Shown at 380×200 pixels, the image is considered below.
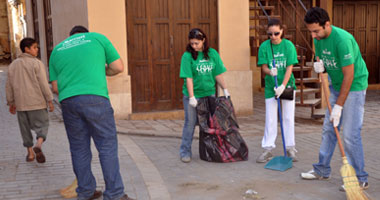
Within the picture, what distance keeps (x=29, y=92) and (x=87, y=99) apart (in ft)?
6.62

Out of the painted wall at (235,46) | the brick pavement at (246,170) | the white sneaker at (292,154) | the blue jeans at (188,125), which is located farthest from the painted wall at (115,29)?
the white sneaker at (292,154)

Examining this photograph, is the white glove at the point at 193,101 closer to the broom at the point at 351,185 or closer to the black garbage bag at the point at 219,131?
the black garbage bag at the point at 219,131

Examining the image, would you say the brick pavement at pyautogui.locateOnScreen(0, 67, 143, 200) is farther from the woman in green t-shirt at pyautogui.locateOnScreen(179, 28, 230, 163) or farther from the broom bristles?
the broom bristles

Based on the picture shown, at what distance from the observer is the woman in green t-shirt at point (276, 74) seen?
5793 mm

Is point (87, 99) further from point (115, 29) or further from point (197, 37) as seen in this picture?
point (115, 29)

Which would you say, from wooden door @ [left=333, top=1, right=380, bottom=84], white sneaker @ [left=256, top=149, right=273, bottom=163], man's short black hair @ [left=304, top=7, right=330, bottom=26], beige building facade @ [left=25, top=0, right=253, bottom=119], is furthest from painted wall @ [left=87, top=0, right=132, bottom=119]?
wooden door @ [left=333, top=1, right=380, bottom=84]

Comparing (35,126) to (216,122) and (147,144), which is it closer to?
(147,144)

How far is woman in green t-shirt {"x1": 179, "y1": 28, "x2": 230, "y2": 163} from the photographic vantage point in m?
5.89

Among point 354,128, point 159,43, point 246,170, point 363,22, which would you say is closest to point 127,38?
point 159,43

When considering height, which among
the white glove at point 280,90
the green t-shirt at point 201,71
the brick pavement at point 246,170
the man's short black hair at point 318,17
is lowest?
the brick pavement at point 246,170

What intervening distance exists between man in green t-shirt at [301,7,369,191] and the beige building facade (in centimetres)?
487

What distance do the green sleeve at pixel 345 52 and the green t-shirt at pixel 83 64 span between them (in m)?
2.20

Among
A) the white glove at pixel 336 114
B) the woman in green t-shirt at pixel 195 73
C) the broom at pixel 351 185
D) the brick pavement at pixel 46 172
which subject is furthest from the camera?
the woman in green t-shirt at pixel 195 73

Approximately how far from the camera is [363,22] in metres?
13.4
